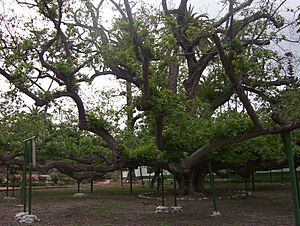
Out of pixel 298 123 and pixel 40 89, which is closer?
pixel 298 123

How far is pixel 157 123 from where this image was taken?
1041 cm

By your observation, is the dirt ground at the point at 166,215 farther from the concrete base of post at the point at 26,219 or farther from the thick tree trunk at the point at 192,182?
the thick tree trunk at the point at 192,182

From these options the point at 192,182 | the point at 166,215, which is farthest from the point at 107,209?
the point at 192,182

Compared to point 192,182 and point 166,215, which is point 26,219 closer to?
point 166,215

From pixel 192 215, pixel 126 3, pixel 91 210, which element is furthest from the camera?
pixel 91 210

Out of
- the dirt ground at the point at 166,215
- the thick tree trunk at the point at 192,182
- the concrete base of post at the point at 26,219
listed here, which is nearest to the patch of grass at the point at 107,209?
the dirt ground at the point at 166,215

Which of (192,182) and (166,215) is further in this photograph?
(192,182)

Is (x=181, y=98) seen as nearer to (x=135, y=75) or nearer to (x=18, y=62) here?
(x=135, y=75)

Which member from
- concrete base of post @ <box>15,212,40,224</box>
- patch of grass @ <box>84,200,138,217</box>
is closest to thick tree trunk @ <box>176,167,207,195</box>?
patch of grass @ <box>84,200,138,217</box>

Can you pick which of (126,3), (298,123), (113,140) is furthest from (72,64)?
(298,123)

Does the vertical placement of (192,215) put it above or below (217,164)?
below

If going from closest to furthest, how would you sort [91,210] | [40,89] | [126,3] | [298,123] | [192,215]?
[298,123]
[126,3]
[192,215]
[40,89]
[91,210]

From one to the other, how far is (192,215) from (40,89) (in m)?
4.88

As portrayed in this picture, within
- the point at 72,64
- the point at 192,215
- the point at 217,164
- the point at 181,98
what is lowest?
the point at 192,215
